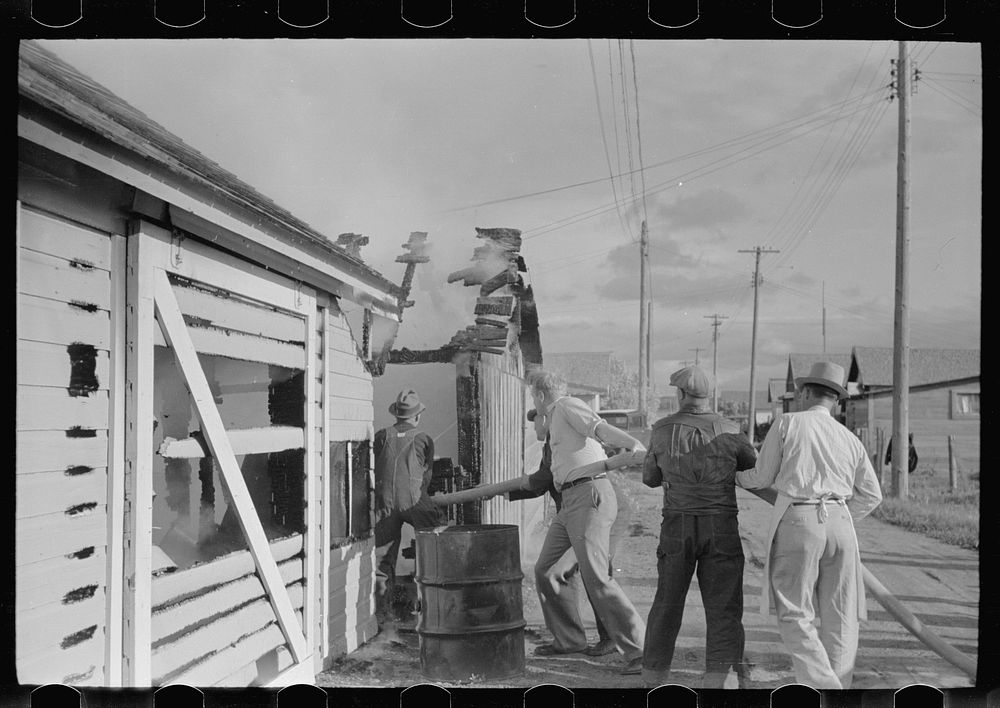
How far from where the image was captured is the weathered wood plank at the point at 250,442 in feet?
12.9

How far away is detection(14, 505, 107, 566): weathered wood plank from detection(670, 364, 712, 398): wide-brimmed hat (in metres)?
2.89

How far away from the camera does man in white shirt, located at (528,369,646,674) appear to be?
15.4 feet

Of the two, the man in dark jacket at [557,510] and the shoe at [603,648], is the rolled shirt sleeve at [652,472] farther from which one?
the shoe at [603,648]

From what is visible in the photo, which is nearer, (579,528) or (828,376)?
(828,376)

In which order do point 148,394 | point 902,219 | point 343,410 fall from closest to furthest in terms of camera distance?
1. point 148,394
2. point 902,219
3. point 343,410

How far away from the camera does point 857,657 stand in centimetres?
473

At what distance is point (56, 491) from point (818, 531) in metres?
3.58

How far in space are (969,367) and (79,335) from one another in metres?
4.37

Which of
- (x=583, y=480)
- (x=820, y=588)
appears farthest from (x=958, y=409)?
(x=583, y=480)

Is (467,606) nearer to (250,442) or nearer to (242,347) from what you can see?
(250,442)

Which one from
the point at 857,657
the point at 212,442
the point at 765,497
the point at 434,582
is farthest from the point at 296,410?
the point at 857,657

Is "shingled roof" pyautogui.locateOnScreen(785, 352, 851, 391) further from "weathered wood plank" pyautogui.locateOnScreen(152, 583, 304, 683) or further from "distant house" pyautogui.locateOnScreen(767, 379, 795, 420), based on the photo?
"weathered wood plank" pyautogui.locateOnScreen(152, 583, 304, 683)

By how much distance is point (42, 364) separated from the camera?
3373mm

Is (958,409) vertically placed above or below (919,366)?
below
